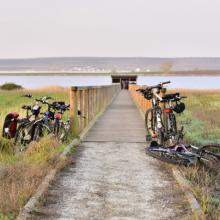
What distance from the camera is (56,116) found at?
Answer: 9500 millimetres

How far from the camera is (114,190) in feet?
19.9

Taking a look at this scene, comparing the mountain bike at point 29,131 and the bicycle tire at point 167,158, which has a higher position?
the mountain bike at point 29,131

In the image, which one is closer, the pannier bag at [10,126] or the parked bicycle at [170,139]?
the parked bicycle at [170,139]

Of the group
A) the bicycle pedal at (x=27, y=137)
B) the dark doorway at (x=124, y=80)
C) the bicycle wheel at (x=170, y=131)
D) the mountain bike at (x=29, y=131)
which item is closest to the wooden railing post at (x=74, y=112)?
the mountain bike at (x=29, y=131)

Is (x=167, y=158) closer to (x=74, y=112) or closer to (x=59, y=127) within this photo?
(x=59, y=127)

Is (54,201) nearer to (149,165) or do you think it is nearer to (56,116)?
(149,165)

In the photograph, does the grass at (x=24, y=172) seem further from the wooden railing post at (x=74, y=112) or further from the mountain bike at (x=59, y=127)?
the wooden railing post at (x=74, y=112)

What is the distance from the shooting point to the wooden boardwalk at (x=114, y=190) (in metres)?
5.09

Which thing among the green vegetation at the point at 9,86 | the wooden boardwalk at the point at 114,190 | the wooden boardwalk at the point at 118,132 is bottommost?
the green vegetation at the point at 9,86

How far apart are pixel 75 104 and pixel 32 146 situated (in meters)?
2.82

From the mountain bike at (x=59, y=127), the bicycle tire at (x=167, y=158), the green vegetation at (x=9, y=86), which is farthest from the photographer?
the green vegetation at (x=9, y=86)

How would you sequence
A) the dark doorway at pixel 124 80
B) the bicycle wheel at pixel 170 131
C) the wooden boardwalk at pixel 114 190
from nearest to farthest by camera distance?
the wooden boardwalk at pixel 114 190 < the bicycle wheel at pixel 170 131 < the dark doorway at pixel 124 80

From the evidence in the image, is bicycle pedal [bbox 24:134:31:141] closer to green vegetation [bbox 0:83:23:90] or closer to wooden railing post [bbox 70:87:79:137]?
wooden railing post [bbox 70:87:79:137]

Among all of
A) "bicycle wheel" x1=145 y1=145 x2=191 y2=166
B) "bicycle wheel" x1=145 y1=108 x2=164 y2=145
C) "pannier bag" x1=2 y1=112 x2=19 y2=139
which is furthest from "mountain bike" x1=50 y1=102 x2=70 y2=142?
"bicycle wheel" x1=145 y1=145 x2=191 y2=166
